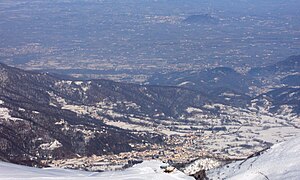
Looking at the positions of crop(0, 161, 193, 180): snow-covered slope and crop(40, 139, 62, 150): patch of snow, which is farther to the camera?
crop(40, 139, 62, 150): patch of snow

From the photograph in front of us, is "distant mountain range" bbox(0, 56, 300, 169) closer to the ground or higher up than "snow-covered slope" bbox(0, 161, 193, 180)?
closer to the ground

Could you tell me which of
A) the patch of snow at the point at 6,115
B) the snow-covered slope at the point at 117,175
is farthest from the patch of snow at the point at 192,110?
the snow-covered slope at the point at 117,175

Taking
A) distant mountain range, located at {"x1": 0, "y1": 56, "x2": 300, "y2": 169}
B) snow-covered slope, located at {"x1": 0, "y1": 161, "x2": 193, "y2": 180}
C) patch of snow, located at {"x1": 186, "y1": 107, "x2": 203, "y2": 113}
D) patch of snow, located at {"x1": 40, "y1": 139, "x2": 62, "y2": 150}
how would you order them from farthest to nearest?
patch of snow, located at {"x1": 186, "y1": 107, "x2": 203, "y2": 113}
distant mountain range, located at {"x1": 0, "y1": 56, "x2": 300, "y2": 169}
patch of snow, located at {"x1": 40, "y1": 139, "x2": 62, "y2": 150}
snow-covered slope, located at {"x1": 0, "y1": 161, "x2": 193, "y2": 180}

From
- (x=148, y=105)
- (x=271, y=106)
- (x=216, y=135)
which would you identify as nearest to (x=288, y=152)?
(x=216, y=135)

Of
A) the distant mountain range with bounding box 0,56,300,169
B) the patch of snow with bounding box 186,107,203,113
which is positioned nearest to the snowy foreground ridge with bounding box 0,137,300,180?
the distant mountain range with bounding box 0,56,300,169

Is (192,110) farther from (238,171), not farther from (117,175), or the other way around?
(117,175)

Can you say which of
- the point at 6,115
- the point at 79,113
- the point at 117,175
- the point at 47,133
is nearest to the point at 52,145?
the point at 47,133

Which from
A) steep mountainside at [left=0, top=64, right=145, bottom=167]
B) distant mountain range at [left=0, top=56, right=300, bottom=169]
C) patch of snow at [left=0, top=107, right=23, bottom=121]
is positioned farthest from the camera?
patch of snow at [left=0, top=107, right=23, bottom=121]

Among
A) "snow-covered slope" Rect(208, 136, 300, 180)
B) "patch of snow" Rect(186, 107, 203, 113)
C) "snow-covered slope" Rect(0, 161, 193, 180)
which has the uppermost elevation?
"snow-covered slope" Rect(0, 161, 193, 180)

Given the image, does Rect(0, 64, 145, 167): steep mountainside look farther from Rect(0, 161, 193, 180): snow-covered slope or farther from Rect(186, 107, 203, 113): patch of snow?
Rect(0, 161, 193, 180): snow-covered slope

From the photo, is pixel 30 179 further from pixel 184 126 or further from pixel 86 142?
pixel 184 126
